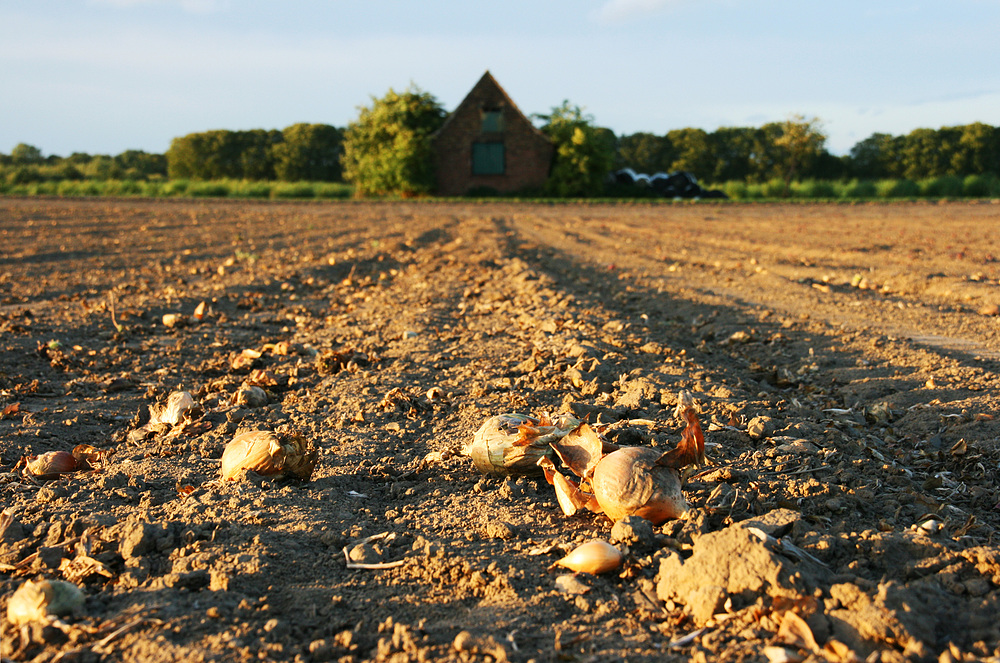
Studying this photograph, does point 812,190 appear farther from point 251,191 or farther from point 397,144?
point 251,191

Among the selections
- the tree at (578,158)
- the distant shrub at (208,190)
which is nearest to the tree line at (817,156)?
the tree at (578,158)

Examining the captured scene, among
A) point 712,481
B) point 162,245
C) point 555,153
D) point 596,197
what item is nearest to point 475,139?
point 555,153

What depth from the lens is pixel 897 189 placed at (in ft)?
97.7

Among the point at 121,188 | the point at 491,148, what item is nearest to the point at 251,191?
the point at 121,188

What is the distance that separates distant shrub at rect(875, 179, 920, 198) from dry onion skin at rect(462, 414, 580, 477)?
32.4 meters

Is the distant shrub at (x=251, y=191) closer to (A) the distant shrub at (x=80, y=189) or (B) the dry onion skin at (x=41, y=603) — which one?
(A) the distant shrub at (x=80, y=189)

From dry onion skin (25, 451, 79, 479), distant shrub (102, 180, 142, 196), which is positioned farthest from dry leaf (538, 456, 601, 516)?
distant shrub (102, 180, 142, 196)

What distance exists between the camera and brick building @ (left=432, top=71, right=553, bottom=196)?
31.6m

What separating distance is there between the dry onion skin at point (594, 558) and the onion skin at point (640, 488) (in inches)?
6.5

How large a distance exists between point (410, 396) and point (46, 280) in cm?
627

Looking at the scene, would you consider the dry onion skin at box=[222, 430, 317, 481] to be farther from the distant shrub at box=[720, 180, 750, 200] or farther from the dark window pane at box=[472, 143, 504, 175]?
the distant shrub at box=[720, 180, 750, 200]

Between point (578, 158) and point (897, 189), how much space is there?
14373mm

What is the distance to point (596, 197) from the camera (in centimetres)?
3064

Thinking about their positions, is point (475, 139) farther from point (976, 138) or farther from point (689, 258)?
point (976, 138)
